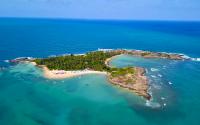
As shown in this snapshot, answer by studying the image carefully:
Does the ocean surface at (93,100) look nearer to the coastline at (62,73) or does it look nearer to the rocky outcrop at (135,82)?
the rocky outcrop at (135,82)

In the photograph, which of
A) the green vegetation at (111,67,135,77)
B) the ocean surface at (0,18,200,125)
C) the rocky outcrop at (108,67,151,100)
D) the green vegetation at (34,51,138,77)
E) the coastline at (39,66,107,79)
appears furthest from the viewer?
the green vegetation at (34,51,138,77)

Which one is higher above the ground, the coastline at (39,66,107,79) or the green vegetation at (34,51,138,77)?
the green vegetation at (34,51,138,77)

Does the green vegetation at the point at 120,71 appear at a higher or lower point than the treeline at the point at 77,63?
higher

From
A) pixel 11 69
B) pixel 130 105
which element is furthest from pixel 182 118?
pixel 11 69

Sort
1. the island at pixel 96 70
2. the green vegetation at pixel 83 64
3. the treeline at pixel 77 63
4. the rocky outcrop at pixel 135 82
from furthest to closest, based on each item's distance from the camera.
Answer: the treeline at pixel 77 63, the green vegetation at pixel 83 64, the island at pixel 96 70, the rocky outcrop at pixel 135 82

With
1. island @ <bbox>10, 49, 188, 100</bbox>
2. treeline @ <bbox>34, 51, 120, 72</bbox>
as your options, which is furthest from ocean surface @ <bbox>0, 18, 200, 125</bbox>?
treeline @ <bbox>34, 51, 120, 72</bbox>

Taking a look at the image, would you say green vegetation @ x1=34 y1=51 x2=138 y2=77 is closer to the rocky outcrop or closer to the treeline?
the treeline

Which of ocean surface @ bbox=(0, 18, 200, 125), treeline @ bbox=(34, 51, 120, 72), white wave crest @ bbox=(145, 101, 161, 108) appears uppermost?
treeline @ bbox=(34, 51, 120, 72)

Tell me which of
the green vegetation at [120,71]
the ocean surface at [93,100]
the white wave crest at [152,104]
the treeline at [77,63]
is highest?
the green vegetation at [120,71]

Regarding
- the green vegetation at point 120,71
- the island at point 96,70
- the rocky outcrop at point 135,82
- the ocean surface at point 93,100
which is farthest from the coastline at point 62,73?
the rocky outcrop at point 135,82

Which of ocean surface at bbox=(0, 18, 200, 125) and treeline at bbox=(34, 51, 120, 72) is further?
treeline at bbox=(34, 51, 120, 72)

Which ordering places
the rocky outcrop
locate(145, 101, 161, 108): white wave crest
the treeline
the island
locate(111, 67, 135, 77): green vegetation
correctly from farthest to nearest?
the treeline
locate(111, 67, 135, 77): green vegetation
the island
the rocky outcrop
locate(145, 101, 161, 108): white wave crest
